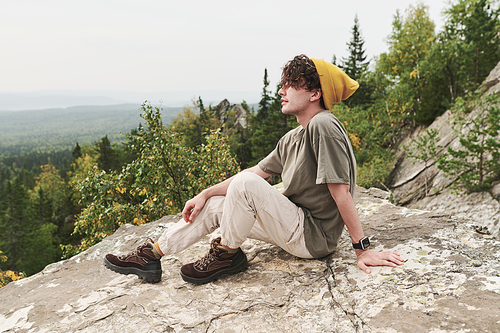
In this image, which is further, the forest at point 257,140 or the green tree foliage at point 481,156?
the green tree foliage at point 481,156

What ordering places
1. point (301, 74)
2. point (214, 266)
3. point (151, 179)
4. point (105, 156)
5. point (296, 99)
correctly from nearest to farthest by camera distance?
1. point (301, 74)
2. point (296, 99)
3. point (214, 266)
4. point (151, 179)
5. point (105, 156)

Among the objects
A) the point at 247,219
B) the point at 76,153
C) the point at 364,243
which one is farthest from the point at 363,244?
the point at 76,153

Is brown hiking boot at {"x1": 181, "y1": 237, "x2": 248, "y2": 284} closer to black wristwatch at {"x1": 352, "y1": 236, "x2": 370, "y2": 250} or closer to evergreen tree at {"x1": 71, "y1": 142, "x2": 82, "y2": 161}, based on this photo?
black wristwatch at {"x1": 352, "y1": 236, "x2": 370, "y2": 250}

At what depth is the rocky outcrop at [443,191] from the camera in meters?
9.09

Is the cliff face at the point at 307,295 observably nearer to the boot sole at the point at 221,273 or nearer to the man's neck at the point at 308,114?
the boot sole at the point at 221,273

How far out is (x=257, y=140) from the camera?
39312 mm

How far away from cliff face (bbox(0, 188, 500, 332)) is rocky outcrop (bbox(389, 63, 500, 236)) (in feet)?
9.33

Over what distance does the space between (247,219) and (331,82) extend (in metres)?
1.42

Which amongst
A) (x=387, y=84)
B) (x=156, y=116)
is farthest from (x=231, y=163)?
(x=387, y=84)

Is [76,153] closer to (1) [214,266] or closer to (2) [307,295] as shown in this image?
(1) [214,266]

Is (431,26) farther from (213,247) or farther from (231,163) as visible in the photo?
(213,247)

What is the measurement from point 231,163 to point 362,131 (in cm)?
2028

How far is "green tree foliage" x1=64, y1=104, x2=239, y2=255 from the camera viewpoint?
714 centimetres

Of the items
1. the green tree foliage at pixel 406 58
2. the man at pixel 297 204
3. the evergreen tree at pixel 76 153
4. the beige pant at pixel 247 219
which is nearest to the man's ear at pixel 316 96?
the man at pixel 297 204
